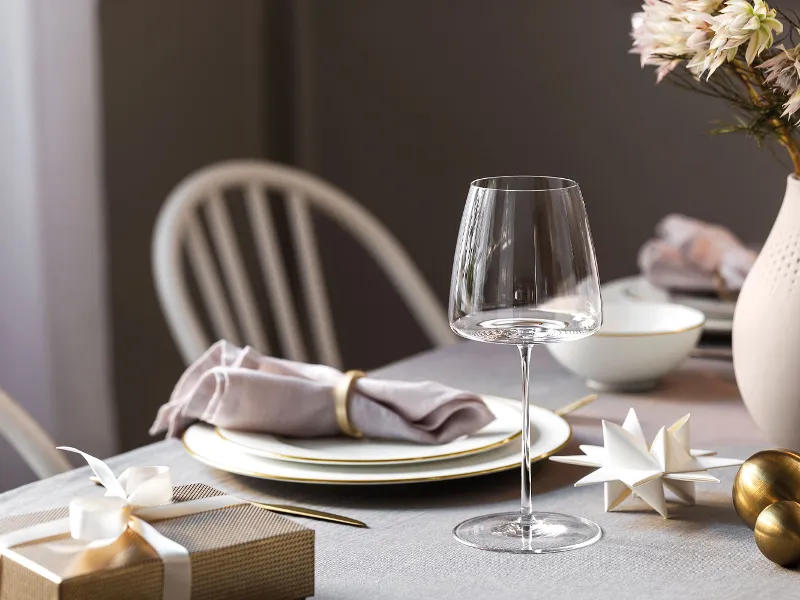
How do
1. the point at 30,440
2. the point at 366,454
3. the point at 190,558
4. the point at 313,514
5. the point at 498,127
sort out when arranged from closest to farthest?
1. the point at 190,558
2. the point at 313,514
3. the point at 366,454
4. the point at 30,440
5. the point at 498,127

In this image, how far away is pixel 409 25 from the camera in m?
2.71

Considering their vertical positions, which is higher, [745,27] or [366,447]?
[745,27]

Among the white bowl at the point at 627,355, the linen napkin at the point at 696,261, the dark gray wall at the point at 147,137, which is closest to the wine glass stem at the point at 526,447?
the white bowl at the point at 627,355

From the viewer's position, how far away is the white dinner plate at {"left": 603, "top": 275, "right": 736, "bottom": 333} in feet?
4.73

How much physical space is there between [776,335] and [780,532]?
0.77 ft

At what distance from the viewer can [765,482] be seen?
0.77 metres

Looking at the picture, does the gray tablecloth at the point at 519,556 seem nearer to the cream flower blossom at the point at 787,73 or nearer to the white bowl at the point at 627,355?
the white bowl at the point at 627,355

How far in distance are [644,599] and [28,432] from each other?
0.62 metres

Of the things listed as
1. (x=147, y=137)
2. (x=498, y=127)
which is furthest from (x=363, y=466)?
(x=498, y=127)

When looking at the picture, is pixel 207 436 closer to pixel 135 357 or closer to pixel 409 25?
pixel 135 357

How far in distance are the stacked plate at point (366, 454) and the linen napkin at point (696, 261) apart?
59cm

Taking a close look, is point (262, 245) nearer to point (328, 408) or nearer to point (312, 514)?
point (328, 408)

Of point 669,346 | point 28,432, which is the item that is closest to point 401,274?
point 669,346

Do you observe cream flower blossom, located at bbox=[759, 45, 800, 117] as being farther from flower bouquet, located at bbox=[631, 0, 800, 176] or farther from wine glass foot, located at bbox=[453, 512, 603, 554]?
wine glass foot, located at bbox=[453, 512, 603, 554]
